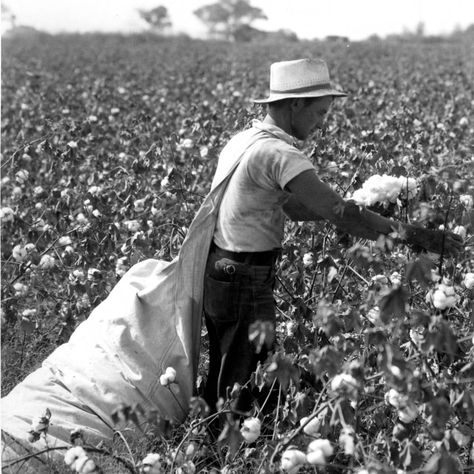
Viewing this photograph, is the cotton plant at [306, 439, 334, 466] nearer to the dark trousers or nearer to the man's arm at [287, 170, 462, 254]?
the man's arm at [287, 170, 462, 254]

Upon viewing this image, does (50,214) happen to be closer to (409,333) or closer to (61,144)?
(61,144)

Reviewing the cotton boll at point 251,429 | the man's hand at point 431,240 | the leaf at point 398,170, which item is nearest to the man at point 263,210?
the man's hand at point 431,240

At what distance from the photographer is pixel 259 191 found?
255 cm

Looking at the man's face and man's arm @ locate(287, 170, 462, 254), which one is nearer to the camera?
man's arm @ locate(287, 170, 462, 254)

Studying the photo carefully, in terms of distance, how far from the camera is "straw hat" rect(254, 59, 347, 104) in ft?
8.31

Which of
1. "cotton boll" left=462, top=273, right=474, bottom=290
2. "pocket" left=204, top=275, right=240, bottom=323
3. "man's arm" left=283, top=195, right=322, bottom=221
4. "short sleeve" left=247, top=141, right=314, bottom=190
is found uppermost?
"short sleeve" left=247, top=141, right=314, bottom=190

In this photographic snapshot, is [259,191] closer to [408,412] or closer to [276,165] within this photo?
[276,165]

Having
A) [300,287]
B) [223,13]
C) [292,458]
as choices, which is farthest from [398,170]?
[223,13]

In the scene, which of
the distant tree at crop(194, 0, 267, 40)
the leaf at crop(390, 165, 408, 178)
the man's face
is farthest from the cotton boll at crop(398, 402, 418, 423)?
the distant tree at crop(194, 0, 267, 40)

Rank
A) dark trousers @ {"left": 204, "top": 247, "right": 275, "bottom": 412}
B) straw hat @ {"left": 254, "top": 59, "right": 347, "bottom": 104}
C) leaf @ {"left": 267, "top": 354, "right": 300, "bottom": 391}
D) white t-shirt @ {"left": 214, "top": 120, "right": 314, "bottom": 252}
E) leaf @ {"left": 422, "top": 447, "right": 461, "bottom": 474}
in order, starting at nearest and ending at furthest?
1. leaf @ {"left": 422, "top": 447, "right": 461, "bottom": 474}
2. leaf @ {"left": 267, "top": 354, "right": 300, "bottom": 391}
3. white t-shirt @ {"left": 214, "top": 120, "right": 314, "bottom": 252}
4. straw hat @ {"left": 254, "top": 59, "right": 347, "bottom": 104}
5. dark trousers @ {"left": 204, "top": 247, "right": 275, "bottom": 412}

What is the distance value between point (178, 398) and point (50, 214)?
4.60ft

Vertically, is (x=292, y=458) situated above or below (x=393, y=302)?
below

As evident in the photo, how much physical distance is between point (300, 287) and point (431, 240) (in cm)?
87

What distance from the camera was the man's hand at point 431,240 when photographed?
7.30 feet
